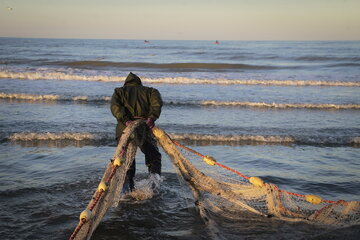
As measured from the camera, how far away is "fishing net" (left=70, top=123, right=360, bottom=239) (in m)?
4.61

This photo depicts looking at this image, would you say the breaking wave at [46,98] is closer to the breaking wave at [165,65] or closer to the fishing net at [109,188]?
the fishing net at [109,188]

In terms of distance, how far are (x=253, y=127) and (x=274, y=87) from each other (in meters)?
8.81

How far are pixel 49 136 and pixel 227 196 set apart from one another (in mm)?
5984

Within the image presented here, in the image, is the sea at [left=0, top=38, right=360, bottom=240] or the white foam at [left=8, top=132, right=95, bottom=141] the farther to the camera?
the white foam at [left=8, top=132, right=95, bottom=141]

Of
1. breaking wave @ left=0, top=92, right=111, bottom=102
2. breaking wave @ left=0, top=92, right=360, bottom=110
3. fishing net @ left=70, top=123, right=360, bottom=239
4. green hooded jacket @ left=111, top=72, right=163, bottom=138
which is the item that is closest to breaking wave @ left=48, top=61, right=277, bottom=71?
breaking wave @ left=0, top=92, right=111, bottom=102

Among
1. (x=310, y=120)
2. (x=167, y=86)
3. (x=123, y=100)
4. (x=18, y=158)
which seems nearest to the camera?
(x=123, y=100)

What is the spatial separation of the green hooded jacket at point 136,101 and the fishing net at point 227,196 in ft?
0.70

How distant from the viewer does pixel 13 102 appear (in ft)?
46.1

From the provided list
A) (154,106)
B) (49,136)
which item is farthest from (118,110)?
(49,136)

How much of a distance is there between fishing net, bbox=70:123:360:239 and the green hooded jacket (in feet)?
0.70

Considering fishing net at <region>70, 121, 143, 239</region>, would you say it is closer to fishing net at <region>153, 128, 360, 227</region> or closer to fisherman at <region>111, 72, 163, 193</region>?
fisherman at <region>111, 72, 163, 193</region>

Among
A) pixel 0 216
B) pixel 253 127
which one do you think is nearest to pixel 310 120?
pixel 253 127

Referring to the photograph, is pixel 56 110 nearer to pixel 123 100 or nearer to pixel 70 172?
pixel 70 172

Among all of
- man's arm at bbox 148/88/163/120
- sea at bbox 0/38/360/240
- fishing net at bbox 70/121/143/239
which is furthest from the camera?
man's arm at bbox 148/88/163/120
